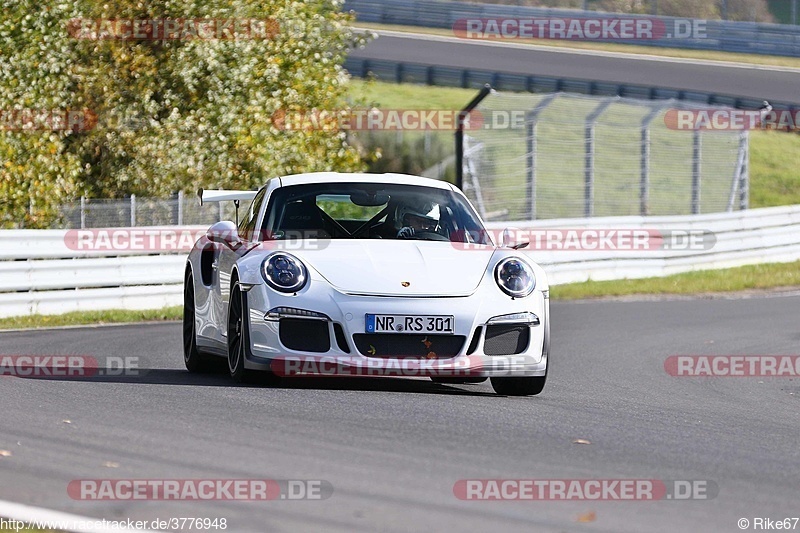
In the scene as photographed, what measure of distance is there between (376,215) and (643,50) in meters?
34.6

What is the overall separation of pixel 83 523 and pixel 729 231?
1926 centimetres

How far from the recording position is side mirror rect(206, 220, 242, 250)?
344 inches

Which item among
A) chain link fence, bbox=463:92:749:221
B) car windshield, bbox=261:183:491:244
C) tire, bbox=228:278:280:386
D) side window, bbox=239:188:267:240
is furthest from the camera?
chain link fence, bbox=463:92:749:221

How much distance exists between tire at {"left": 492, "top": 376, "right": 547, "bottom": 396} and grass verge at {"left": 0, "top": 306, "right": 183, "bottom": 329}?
708 centimetres

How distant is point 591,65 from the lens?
3869 cm

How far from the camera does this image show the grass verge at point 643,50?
39344 millimetres

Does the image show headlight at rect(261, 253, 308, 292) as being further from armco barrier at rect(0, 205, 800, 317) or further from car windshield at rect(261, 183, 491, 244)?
armco barrier at rect(0, 205, 800, 317)

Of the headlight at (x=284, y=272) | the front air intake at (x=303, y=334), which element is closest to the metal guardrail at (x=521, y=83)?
the headlight at (x=284, y=272)

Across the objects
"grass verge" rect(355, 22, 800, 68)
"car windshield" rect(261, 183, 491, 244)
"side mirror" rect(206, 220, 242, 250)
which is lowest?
"grass verge" rect(355, 22, 800, 68)

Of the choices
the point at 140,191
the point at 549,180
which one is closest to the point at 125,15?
the point at 140,191

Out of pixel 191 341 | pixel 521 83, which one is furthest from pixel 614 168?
pixel 191 341

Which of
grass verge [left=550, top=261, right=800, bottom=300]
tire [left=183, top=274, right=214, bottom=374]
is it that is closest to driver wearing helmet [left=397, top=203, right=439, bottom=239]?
tire [left=183, top=274, right=214, bottom=374]

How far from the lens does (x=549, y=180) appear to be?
28.3 metres

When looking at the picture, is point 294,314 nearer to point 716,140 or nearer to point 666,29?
point 716,140
